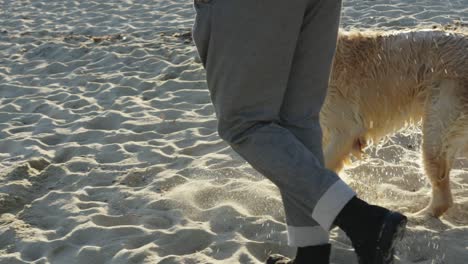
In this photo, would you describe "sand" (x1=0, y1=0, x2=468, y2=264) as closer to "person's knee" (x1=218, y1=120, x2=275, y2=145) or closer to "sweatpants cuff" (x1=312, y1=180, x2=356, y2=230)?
"sweatpants cuff" (x1=312, y1=180, x2=356, y2=230)

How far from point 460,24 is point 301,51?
547 centimetres

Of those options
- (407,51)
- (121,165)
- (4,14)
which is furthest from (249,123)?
(4,14)

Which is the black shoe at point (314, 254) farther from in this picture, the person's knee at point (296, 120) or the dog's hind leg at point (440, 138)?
the dog's hind leg at point (440, 138)

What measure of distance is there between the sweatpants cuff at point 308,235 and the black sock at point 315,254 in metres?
0.03

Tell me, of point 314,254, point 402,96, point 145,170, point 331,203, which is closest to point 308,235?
point 314,254

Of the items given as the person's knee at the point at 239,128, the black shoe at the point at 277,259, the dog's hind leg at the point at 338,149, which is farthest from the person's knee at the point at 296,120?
the dog's hind leg at the point at 338,149

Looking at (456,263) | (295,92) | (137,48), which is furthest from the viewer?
(137,48)

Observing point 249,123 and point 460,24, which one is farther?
point 460,24

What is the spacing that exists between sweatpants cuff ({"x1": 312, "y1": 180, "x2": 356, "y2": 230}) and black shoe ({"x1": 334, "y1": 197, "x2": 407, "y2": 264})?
3cm

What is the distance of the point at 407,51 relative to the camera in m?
4.16

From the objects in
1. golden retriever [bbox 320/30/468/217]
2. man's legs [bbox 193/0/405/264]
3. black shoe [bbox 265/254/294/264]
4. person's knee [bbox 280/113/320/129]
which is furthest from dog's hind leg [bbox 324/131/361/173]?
man's legs [bbox 193/0/405/264]

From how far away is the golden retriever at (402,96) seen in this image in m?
3.92

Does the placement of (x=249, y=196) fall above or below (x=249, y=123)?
below

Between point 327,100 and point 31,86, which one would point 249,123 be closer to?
point 327,100
